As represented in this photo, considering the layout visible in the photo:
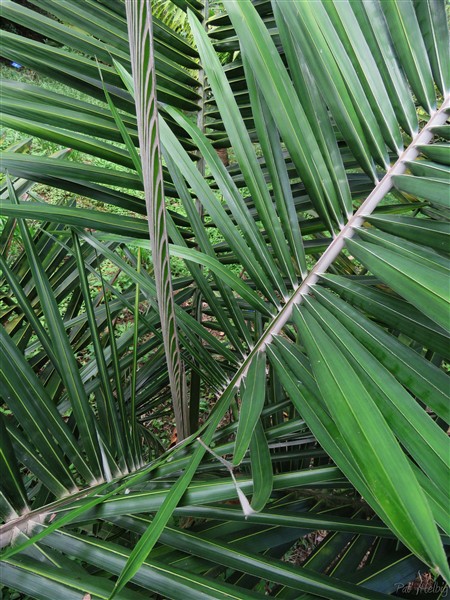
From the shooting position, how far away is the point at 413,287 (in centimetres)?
41

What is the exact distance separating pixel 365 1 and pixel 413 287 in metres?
0.44

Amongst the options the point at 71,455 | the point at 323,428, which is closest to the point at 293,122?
the point at 323,428

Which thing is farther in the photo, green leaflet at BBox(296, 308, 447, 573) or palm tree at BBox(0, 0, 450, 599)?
palm tree at BBox(0, 0, 450, 599)

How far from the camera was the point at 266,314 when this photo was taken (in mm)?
669

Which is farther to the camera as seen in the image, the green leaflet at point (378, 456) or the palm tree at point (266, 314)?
the palm tree at point (266, 314)

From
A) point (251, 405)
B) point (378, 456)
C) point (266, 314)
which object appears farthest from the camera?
point (266, 314)

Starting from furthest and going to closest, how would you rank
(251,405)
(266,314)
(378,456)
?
(266,314) < (251,405) < (378,456)

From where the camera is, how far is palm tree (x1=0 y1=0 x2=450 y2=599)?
1.23 ft

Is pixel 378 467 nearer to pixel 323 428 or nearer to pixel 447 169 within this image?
pixel 323 428

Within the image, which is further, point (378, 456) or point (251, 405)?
point (251, 405)

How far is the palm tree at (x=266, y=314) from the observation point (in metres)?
0.38

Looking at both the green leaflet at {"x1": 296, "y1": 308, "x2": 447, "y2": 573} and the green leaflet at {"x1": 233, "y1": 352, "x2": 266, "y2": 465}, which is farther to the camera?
the green leaflet at {"x1": 233, "y1": 352, "x2": 266, "y2": 465}

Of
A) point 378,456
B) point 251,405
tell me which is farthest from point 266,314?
point 378,456

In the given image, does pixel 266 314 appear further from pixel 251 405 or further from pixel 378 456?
pixel 378 456
